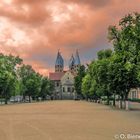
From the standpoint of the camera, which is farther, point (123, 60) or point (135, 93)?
point (135, 93)

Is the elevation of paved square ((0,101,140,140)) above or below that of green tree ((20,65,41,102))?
below

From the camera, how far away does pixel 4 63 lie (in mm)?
111750

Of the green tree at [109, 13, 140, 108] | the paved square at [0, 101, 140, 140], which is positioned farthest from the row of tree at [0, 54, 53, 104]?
the paved square at [0, 101, 140, 140]

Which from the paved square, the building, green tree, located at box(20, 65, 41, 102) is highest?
green tree, located at box(20, 65, 41, 102)

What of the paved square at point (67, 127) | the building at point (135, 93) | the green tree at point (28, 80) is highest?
the green tree at point (28, 80)

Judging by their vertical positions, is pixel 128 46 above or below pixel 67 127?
above

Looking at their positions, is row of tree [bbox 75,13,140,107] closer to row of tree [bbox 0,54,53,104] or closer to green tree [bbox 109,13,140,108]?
green tree [bbox 109,13,140,108]

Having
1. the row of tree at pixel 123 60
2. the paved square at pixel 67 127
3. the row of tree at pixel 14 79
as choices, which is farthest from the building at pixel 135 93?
the paved square at pixel 67 127

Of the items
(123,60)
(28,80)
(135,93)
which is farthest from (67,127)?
(28,80)

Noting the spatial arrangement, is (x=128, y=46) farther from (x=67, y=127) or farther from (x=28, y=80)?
(x=28, y=80)

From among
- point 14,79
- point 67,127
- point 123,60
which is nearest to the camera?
point 67,127

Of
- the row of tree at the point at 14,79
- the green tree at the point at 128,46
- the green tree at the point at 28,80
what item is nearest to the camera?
the green tree at the point at 128,46

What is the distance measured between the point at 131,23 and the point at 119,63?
47.6 ft

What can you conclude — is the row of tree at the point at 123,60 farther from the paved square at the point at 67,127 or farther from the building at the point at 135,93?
the building at the point at 135,93
